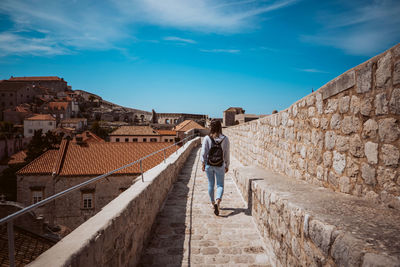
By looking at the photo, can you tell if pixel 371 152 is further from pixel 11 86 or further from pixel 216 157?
pixel 11 86

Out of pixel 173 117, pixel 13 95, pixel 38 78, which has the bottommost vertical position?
pixel 173 117

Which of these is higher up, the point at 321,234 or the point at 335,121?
the point at 335,121

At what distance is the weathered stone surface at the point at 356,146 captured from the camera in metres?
2.42

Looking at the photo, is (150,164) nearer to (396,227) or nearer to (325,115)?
(325,115)

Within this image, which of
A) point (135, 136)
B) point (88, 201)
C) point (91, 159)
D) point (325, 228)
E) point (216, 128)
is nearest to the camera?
point (325, 228)

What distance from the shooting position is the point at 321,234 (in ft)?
6.13

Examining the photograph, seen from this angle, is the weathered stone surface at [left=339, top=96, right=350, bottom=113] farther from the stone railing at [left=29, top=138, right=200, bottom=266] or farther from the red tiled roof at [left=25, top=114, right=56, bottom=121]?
the red tiled roof at [left=25, top=114, right=56, bottom=121]

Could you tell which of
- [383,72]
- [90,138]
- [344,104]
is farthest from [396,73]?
[90,138]

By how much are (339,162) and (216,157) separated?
2100 millimetres

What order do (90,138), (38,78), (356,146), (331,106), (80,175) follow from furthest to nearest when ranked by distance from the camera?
(38,78) → (90,138) → (80,175) → (331,106) → (356,146)

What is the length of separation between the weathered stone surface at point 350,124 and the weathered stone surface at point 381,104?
29cm

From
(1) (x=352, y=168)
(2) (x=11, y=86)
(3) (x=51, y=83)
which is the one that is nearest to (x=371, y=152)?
(1) (x=352, y=168)

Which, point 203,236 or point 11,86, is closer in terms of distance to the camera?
point 203,236

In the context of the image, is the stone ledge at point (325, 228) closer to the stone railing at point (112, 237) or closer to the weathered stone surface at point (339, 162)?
the weathered stone surface at point (339, 162)
